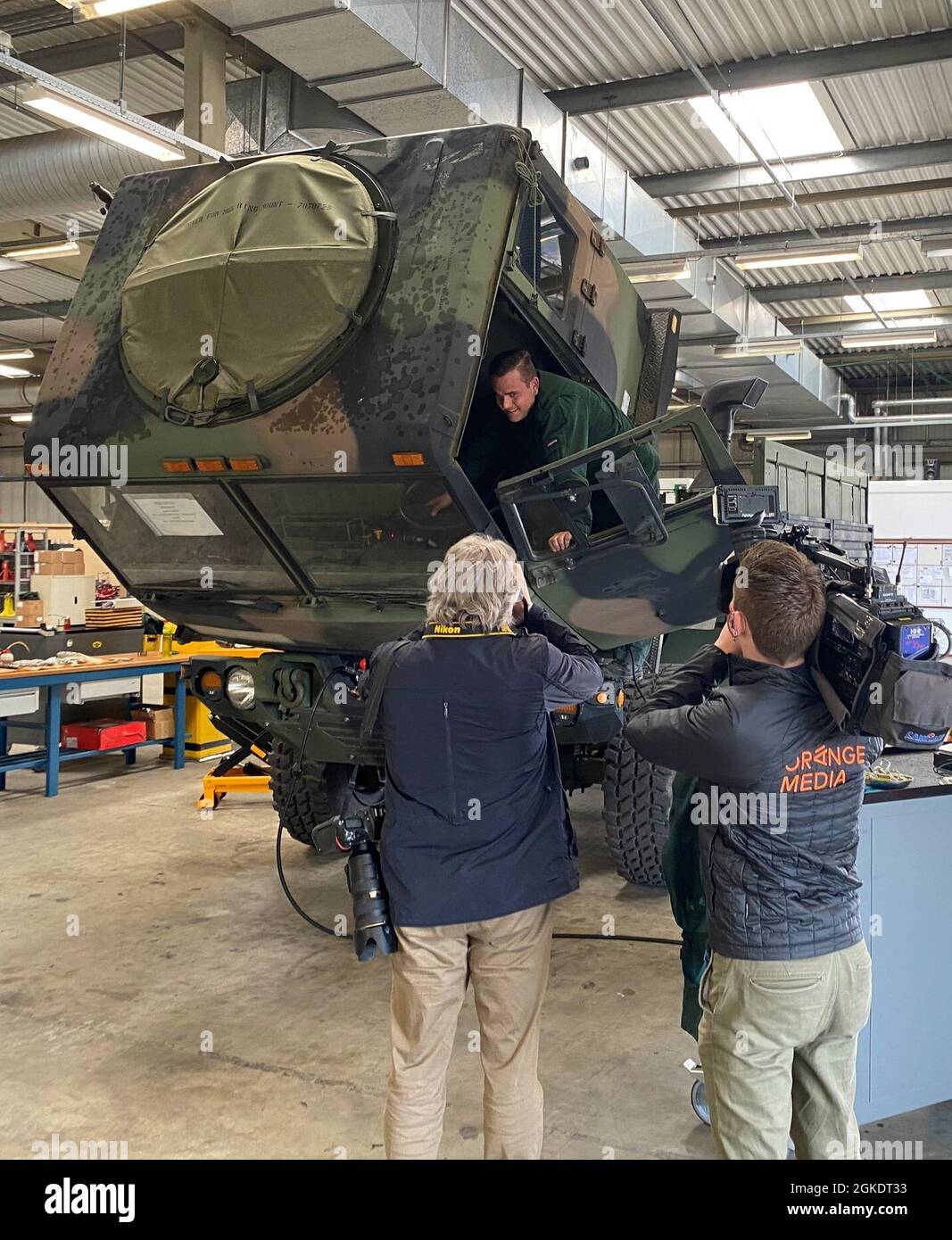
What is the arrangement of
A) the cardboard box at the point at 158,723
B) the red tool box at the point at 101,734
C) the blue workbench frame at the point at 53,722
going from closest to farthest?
the blue workbench frame at the point at 53,722 → the red tool box at the point at 101,734 → the cardboard box at the point at 158,723

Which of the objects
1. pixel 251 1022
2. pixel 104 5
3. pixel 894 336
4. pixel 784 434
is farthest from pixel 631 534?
pixel 784 434

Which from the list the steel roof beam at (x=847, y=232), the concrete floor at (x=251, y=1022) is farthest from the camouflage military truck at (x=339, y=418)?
the steel roof beam at (x=847, y=232)

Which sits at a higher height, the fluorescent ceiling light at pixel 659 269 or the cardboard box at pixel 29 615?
the fluorescent ceiling light at pixel 659 269

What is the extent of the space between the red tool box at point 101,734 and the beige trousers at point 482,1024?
630cm

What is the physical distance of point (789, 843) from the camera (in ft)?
7.34

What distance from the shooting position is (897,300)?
14.2 meters

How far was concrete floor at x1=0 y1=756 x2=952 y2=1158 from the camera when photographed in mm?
3162

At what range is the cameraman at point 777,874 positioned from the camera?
7.21 feet

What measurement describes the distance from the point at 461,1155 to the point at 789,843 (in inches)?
57.4

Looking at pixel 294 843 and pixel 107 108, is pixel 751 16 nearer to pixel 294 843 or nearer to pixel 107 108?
pixel 107 108

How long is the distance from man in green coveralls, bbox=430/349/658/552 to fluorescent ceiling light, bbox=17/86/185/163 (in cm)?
334

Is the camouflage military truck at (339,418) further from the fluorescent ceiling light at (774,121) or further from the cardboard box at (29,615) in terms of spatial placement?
the cardboard box at (29,615)

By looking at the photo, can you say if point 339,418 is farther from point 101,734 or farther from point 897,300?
point 897,300

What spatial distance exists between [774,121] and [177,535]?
22.1ft
